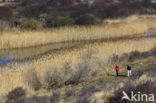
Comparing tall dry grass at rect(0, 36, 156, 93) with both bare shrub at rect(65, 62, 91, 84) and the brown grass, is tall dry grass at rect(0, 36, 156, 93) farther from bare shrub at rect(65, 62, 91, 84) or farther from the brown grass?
bare shrub at rect(65, 62, 91, 84)

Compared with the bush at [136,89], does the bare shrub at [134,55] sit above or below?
below

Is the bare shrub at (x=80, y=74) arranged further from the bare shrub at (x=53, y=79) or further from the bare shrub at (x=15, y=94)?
the bare shrub at (x=15, y=94)

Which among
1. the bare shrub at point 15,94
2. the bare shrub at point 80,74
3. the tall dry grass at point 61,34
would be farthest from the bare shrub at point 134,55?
the bare shrub at point 15,94

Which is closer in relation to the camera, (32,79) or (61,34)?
(32,79)

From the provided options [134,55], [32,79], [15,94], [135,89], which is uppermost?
[135,89]

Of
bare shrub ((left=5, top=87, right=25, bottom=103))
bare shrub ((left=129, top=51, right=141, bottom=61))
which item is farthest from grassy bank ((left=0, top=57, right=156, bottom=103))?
bare shrub ((left=129, top=51, right=141, bottom=61))

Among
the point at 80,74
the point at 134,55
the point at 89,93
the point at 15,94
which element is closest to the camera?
the point at 89,93

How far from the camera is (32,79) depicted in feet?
32.0

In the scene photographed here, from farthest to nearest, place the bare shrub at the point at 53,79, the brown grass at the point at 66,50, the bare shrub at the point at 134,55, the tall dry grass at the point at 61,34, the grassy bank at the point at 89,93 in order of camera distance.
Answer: the tall dry grass at the point at 61,34, the bare shrub at the point at 134,55, the bare shrub at the point at 53,79, the brown grass at the point at 66,50, the grassy bank at the point at 89,93

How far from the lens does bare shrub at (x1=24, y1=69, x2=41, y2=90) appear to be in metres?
9.68

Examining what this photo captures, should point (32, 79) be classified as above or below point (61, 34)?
below

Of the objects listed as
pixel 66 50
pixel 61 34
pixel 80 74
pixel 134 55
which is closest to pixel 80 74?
pixel 80 74

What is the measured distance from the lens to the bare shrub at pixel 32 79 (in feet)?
31.8

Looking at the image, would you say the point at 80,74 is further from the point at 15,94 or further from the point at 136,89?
the point at 136,89
